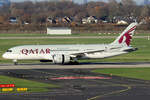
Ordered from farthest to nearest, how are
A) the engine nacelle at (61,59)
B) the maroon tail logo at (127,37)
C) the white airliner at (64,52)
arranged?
the maroon tail logo at (127,37) → the white airliner at (64,52) → the engine nacelle at (61,59)

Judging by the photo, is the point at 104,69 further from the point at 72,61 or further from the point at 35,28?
the point at 35,28

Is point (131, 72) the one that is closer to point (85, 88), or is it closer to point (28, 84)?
point (85, 88)

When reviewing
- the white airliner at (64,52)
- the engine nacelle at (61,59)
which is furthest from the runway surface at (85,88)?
the white airliner at (64,52)

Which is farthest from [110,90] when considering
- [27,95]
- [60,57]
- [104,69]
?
[60,57]

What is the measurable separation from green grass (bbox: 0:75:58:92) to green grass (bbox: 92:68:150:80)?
1206cm

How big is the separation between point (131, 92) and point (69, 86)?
696cm

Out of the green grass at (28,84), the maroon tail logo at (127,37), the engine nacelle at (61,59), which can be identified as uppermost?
the maroon tail logo at (127,37)

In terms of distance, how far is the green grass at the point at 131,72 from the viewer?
47000 millimetres

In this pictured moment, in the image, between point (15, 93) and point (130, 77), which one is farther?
point (130, 77)

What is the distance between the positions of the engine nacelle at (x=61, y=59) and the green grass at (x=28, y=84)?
13284 mm

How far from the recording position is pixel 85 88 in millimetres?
38281

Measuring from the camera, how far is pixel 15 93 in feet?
117

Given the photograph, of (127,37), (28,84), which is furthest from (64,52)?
(28,84)

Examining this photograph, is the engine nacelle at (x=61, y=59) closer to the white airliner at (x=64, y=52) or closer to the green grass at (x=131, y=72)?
the white airliner at (x=64, y=52)
